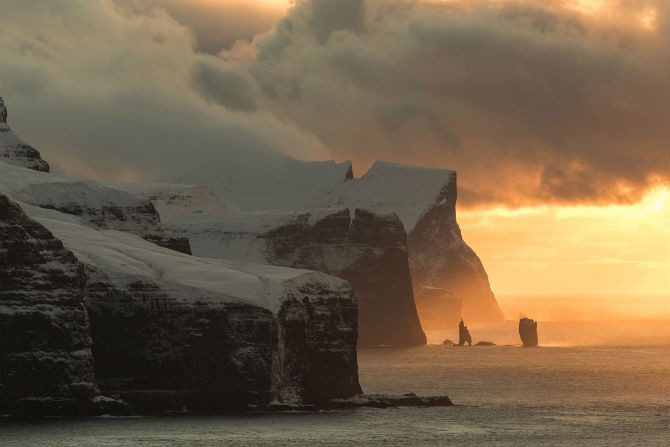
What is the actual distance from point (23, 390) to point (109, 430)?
13775mm

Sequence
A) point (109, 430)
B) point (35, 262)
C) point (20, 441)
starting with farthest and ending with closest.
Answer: point (35, 262)
point (109, 430)
point (20, 441)

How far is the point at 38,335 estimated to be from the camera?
7682 inches

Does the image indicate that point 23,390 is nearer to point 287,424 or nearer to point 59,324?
point 59,324

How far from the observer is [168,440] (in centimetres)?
18050

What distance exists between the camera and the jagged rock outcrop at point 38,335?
194 m

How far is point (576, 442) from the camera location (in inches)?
7618

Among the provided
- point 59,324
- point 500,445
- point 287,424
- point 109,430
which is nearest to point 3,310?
point 59,324

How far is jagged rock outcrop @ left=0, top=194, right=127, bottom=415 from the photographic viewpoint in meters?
194

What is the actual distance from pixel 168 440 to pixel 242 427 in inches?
585

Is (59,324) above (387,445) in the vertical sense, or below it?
above

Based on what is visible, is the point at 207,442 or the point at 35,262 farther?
the point at 35,262

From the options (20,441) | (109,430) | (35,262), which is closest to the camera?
(20,441)

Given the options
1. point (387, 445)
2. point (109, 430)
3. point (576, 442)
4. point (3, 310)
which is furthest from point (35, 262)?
point (576, 442)

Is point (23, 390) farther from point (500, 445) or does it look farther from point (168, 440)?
point (500, 445)
